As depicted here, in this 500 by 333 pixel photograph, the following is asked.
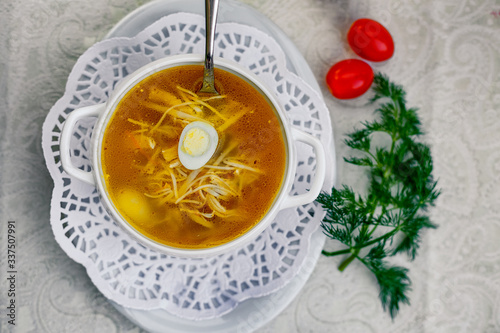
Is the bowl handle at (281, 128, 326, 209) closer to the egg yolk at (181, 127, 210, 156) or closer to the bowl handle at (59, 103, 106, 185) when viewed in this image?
the egg yolk at (181, 127, 210, 156)

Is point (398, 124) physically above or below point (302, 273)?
above

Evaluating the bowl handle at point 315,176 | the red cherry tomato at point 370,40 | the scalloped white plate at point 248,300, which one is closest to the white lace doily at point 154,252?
the scalloped white plate at point 248,300

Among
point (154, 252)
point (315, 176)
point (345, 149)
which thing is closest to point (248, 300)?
point (154, 252)

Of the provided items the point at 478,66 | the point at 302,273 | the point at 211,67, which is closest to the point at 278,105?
the point at 211,67

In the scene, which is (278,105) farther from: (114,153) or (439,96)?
(439,96)

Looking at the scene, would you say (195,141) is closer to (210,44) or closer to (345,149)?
(210,44)

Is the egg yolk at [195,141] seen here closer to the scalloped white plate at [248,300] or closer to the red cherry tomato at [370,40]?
the scalloped white plate at [248,300]

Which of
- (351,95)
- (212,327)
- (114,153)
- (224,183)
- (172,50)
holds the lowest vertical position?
(212,327)
